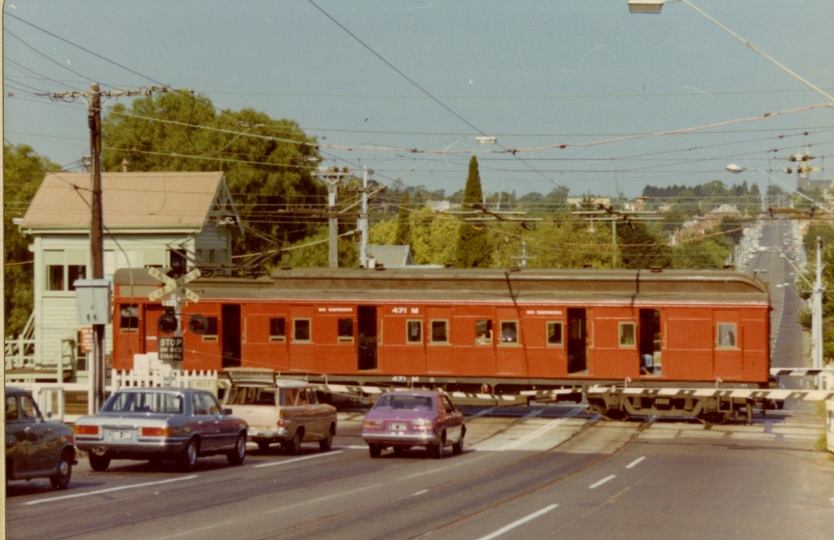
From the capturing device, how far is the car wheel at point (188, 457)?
19922 mm

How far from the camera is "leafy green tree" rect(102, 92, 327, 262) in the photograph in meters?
60.7

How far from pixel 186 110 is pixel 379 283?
99.5 feet

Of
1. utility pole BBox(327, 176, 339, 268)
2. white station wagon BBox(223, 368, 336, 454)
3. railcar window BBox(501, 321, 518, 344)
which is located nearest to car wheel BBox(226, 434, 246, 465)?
white station wagon BBox(223, 368, 336, 454)

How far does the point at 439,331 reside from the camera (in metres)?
35.7

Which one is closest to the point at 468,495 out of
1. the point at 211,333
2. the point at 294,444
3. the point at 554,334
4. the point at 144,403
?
the point at 144,403

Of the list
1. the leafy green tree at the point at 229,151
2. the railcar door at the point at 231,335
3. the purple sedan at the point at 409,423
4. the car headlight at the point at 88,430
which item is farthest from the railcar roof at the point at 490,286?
the leafy green tree at the point at 229,151

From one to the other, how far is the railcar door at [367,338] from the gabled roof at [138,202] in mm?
10629

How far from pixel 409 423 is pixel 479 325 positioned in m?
11.8

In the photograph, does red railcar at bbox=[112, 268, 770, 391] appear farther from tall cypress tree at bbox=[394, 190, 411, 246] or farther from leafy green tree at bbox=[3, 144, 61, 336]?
tall cypress tree at bbox=[394, 190, 411, 246]

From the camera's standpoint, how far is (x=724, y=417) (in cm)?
3366

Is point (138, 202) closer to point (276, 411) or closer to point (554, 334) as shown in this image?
point (554, 334)

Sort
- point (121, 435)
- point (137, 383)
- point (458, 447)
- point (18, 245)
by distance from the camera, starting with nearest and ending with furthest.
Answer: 1. point (121, 435)
2. point (458, 447)
3. point (137, 383)
4. point (18, 245)

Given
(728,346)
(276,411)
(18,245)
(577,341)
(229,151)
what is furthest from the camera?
(229,151)

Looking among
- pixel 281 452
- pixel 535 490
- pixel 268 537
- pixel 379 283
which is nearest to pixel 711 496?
pixel 535 490
